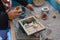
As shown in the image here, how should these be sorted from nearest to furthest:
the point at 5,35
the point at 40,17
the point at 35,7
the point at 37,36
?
the point at 37,36, the point at 5,35, the point at 40,17, the point at 35,7

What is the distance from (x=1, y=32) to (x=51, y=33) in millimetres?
285

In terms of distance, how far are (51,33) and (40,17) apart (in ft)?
0.59

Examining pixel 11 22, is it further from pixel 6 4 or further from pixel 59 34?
pixel 59 34

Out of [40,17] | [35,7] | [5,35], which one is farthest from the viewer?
[35,7]

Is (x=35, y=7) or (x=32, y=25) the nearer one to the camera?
(x=32, y=25)

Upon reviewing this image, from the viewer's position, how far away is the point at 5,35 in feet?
2.91

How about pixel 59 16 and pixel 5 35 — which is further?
pixel 59 16

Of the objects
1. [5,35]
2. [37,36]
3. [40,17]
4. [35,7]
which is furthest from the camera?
[35,7]

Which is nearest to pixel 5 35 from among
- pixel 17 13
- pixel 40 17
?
pixel 17 13

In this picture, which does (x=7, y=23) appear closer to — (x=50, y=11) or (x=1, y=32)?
(x=1, y=32)

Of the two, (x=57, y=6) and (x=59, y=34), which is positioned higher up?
(x=57, y=6)

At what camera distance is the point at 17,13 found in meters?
0.87

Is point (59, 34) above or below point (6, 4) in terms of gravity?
below

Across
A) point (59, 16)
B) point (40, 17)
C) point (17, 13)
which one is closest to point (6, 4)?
point (17, 13)
